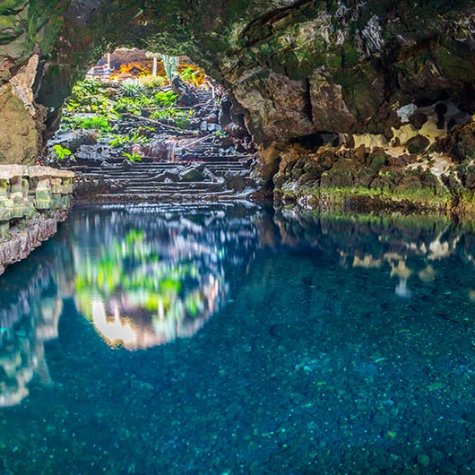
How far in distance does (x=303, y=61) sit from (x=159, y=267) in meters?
8.82

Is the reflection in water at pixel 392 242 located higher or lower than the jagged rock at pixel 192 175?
lower

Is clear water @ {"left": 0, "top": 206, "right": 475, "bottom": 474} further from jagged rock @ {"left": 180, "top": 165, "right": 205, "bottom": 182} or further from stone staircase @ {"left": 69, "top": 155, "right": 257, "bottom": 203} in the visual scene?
jagged rock @ {"left": 180, "top": 165, "right": 205, "bottom": 182}

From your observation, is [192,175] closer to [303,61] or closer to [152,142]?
[152,142]

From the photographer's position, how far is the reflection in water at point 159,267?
427 cm

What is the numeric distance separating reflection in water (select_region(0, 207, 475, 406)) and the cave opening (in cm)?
581

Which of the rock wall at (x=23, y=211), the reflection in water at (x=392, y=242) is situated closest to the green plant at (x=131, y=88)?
the reflection in water at (x=392, y=242)

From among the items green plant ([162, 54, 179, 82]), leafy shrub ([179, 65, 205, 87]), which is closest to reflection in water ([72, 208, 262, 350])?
green plant ([162, 54, 179, 82])

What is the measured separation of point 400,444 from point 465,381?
40.9 inches

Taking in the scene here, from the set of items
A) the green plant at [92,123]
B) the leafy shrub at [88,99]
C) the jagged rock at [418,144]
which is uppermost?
the leafy shrub at [88,99]

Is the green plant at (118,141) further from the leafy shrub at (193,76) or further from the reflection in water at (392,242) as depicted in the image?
the reflection in water at (392,242)

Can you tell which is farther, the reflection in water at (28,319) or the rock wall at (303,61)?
the rock wall at (303,61)

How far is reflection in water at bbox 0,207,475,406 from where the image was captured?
427cm

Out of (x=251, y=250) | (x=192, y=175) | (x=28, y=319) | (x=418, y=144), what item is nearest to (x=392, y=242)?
(x=251, y=250)

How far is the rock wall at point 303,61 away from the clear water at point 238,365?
5.57 meters
